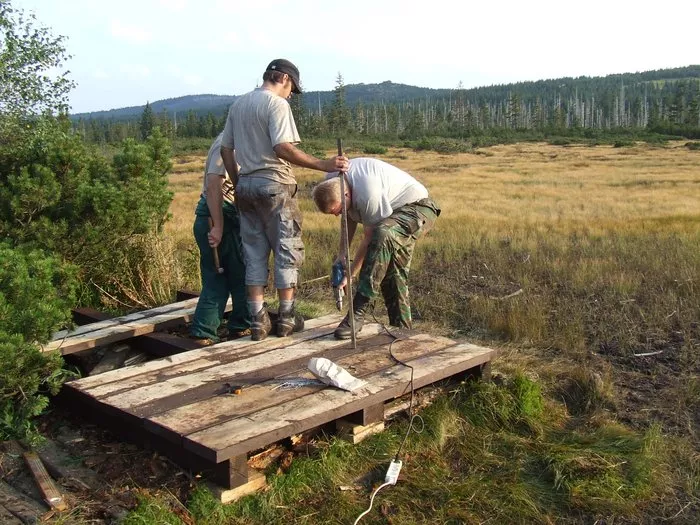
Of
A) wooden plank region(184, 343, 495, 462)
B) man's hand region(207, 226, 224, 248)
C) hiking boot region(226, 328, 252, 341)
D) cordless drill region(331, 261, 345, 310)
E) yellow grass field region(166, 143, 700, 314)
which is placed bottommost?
yellow grass field region(166, 143, 700, 314)

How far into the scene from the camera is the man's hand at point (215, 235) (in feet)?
16.9

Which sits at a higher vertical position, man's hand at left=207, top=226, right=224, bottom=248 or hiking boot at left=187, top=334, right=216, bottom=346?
man's hand at left=207, top=226, right=224, bottom=248

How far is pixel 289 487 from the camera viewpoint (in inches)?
144

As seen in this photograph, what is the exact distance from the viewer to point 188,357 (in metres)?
4.62

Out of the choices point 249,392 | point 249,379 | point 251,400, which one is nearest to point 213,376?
point 249,379

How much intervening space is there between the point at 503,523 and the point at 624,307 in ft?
16.2

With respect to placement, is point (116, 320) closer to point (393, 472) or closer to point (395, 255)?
point (395, 255)

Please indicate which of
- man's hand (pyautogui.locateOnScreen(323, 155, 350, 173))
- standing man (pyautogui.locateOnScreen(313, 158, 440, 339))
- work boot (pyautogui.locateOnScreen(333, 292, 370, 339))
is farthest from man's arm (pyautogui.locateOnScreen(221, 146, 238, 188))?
work boot (pyautogui.locateOnScreen(333, 292, 370, 339))

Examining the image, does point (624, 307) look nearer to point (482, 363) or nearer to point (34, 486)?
point (482, 363)

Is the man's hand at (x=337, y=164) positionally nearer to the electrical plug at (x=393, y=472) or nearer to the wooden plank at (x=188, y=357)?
the wooden plank at (x=188, y=357)

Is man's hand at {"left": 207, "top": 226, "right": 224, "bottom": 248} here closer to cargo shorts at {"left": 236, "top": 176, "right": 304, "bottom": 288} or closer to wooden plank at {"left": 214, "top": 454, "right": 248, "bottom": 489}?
cargo shorts at {"left": 236, "top": 176, "right": 304, "bottom": 288}

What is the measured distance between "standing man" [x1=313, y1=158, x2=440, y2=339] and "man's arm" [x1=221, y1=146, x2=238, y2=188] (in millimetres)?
628

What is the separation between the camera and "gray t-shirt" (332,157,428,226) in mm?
5066

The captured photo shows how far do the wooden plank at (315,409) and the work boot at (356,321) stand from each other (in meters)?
0.63
